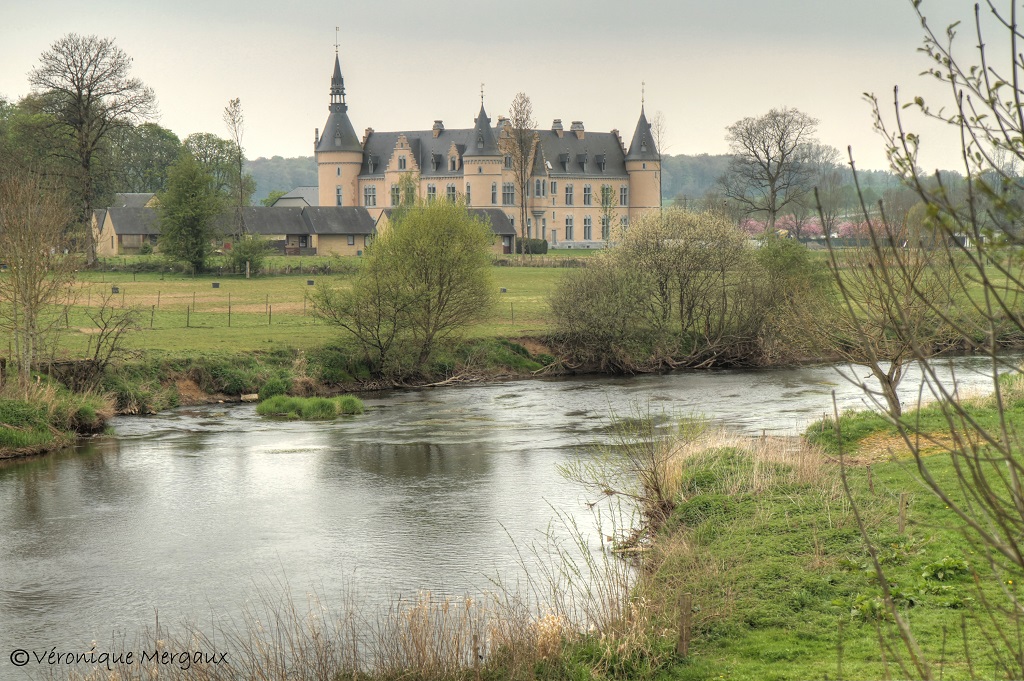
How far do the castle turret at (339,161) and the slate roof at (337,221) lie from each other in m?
13.0

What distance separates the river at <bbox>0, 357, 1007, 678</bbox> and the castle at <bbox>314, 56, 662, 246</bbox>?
76140mm

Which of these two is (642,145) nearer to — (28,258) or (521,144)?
(521,144)

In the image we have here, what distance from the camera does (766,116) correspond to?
72.2 meters

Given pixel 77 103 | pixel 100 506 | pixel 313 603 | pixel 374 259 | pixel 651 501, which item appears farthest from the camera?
pixel 77 103

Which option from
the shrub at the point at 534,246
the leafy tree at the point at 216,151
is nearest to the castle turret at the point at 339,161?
the leafy tree at the point at 216,151

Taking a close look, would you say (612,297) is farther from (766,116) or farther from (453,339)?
(766,116)

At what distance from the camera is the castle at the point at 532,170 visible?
10569cm

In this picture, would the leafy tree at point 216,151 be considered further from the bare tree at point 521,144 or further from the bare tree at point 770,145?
the bare tree at point 770,145

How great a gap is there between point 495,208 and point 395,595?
298 feet

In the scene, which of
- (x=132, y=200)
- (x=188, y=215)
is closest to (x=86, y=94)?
(x=188, y=215)

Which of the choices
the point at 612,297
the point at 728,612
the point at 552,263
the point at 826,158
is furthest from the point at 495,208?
the point at 728,612

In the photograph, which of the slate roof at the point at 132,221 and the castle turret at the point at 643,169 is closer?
the slate roof at the point at 132,221

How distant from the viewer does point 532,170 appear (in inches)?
4149

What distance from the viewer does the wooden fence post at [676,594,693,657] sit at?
397 inches
